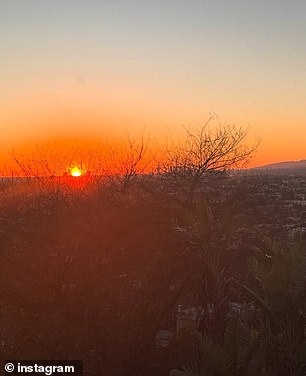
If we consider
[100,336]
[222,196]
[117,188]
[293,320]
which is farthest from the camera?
[117,188]

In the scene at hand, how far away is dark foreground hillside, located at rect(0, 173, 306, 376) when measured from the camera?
134 inches

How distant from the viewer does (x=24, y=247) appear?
1016cm

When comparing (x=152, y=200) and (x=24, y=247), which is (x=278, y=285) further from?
(x=152, y=200)

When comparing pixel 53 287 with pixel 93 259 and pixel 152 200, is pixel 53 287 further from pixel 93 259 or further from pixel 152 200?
pixel 152 200

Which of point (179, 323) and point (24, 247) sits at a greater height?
point (24, 247)

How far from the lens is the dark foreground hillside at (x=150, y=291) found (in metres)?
3.40

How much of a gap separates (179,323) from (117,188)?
1362 centimetres

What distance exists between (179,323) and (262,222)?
35.1 ft

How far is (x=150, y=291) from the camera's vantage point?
7234 millimetres

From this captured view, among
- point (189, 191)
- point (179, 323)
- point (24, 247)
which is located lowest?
point (179, 323)

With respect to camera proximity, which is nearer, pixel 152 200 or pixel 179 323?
pixel 179 323

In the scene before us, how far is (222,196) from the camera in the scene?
661 inches

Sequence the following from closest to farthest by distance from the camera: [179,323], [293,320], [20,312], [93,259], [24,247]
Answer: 1. [293,320]
2. [179,323]
3. [20,312]
4. [93,259]
5. [24,247]

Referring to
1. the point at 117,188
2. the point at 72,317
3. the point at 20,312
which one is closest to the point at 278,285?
the point at 72,317
